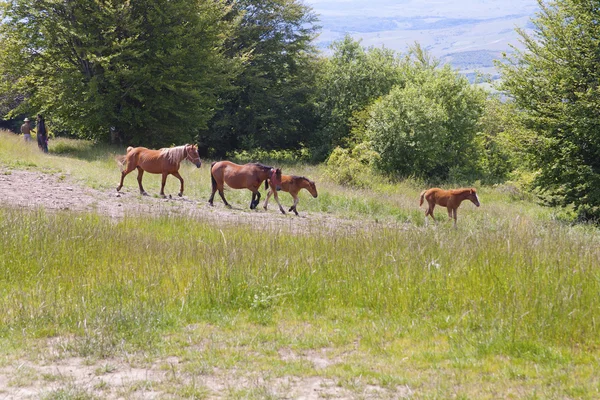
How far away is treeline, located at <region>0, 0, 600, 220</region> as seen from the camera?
843 inches

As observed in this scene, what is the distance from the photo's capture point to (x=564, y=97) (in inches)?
824

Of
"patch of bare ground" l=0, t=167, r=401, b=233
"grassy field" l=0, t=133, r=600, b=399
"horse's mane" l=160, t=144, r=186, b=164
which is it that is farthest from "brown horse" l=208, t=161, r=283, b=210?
"grassy field" l=0, t=133, r=600, b=399

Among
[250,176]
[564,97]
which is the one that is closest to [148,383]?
[250,176]

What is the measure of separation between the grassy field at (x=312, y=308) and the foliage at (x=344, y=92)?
127ft

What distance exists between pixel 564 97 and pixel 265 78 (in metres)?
28.2

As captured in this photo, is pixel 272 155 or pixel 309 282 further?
pixel 272 155

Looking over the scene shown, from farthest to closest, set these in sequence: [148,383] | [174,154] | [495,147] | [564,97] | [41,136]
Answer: [495,147] → [41,136] → [564,97] → [174,154] → [148,383]

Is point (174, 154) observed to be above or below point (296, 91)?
below

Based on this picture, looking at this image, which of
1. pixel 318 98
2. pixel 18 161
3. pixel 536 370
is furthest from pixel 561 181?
pixel 318 98

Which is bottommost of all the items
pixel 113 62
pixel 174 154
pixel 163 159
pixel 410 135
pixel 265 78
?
pixel 163 159

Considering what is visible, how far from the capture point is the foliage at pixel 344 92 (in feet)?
160

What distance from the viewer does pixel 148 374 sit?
17.4 ft

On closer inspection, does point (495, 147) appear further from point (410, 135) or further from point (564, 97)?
point (564, 97)

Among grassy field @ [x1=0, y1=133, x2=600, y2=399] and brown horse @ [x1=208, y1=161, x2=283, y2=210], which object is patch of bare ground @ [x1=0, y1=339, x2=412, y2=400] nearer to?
grassy field @ [x1=0, y1=133, x2=600, y2=399]
